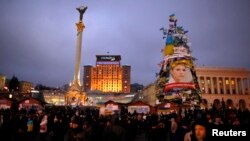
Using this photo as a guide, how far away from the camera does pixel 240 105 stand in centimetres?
9250

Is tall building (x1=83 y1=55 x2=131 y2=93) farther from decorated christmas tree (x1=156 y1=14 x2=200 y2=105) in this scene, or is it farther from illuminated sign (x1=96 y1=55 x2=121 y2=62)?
decorated christmas tree (x1=156 y1=14 x2=200 y2=105)

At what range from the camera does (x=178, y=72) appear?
4619 cm

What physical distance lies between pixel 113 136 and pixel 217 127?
390 centimetres

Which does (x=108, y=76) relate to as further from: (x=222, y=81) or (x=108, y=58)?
(x=222, y=81)

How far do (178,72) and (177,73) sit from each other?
0.83 feet

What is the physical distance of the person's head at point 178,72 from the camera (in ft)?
150

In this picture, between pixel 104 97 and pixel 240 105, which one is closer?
pixel 240 105

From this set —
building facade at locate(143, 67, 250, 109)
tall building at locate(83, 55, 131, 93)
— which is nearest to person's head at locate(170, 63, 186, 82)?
building facade at locate(143, 67, 250, 109)

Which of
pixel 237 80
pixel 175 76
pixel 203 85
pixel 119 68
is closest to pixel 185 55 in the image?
pixel 175 76

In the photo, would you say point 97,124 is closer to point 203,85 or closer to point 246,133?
point 246,133

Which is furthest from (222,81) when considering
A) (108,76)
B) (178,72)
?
(108,76)

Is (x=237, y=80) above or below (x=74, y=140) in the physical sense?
above

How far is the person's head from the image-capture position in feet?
150

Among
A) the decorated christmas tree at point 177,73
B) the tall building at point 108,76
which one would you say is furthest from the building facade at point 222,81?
the tall building at point 108,76
